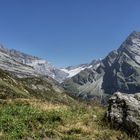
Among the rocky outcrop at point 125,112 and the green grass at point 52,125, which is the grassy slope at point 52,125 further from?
the rocky outcrop at point 125,112

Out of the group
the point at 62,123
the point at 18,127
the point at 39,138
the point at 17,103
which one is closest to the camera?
the point at 39,138

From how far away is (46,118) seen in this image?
2088cm

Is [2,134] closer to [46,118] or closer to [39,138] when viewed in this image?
[39,138]

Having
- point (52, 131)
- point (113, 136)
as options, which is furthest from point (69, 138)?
point (113, 136)

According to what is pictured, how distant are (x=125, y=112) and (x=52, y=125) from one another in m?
3.75

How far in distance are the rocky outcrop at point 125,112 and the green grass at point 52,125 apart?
48 cm

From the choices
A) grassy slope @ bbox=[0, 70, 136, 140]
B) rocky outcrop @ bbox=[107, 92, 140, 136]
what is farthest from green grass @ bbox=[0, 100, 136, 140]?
rocky outcrop @ bbox=[107, 92, 140, 136]

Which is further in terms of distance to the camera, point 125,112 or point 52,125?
point 125,112

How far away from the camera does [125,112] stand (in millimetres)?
20000

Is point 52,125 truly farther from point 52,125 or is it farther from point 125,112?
point 125,112

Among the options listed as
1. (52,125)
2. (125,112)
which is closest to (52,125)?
(52,125)

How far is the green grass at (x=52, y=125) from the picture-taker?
715 inches

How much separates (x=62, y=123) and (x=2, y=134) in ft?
12.3

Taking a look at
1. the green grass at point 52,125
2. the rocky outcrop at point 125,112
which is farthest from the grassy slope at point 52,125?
the rocky outcrop at point 125,112
